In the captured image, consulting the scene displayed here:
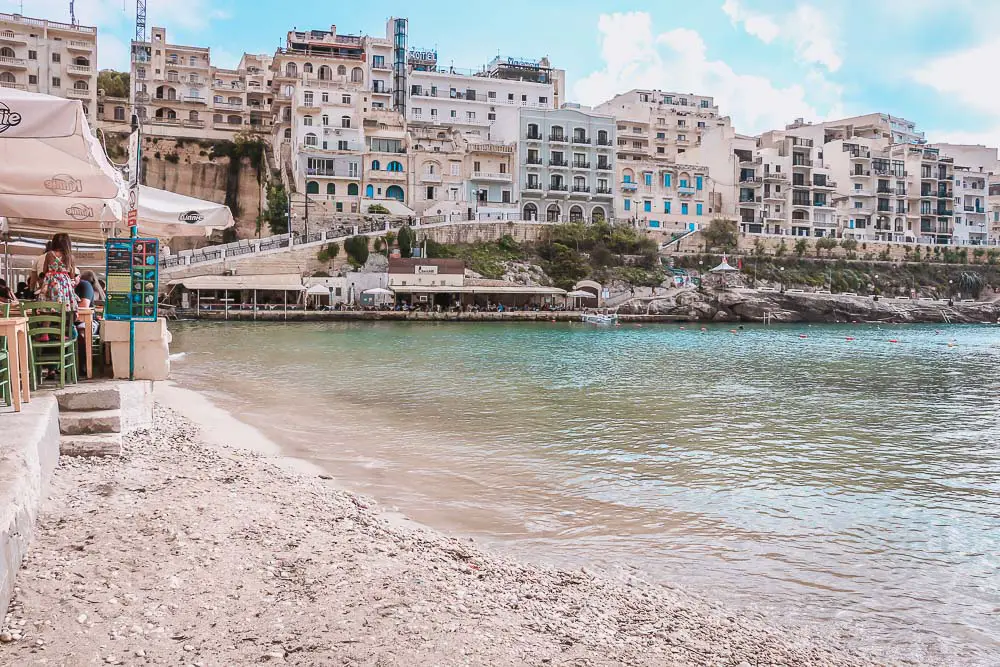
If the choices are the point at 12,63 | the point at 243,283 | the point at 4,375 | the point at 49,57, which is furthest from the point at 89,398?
the point at 49,57

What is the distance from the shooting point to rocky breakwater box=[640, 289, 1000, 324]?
187 feet

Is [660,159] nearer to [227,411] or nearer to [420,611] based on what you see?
[227,411]

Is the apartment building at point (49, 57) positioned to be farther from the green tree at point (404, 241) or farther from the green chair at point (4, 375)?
the green chair at point (4, 375)

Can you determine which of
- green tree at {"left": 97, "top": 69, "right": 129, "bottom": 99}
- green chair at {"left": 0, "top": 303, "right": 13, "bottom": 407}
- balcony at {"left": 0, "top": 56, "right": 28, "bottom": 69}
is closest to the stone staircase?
green chair at {"left": 0, "top": 303, "right": 13, "bottom": 407}

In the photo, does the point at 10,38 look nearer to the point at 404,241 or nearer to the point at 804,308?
the point at 404,241

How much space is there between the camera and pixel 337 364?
72.4 ft

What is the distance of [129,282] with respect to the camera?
25.9ft

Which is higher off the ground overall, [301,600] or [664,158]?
[664,158]

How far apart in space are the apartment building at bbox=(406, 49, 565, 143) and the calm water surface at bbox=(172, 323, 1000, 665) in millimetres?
49114

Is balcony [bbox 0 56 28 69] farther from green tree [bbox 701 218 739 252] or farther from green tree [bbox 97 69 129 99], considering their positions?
green tree [bbox 701 218 739 252]

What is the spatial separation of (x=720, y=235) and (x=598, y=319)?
20.2 metres

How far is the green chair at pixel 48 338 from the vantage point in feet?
22.8

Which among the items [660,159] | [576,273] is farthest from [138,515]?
[660,159]

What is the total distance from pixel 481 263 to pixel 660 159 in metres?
30.3
